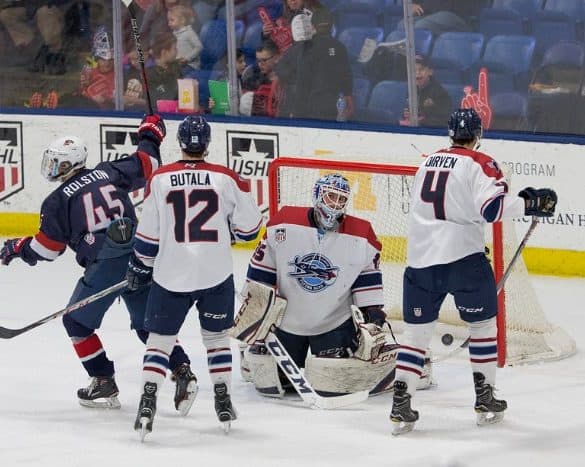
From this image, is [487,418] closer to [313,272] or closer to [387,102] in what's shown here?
[313,272]

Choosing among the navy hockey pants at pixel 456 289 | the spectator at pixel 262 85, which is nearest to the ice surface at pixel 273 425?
the navy hockey pants at pixel 456 289

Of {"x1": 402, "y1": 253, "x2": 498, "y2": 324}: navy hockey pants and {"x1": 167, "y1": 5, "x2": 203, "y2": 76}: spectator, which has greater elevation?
{"x1": 167, "y1": 5, "x2": 203, "y2": 76}: spectator

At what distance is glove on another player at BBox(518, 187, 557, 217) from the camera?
188 inches

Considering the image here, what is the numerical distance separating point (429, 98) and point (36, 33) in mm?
2671

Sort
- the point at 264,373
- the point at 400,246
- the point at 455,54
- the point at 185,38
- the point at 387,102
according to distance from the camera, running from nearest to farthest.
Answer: the point at 264,373 < the point at 400,246 < the point at 455,54 < the point at 387,102 < the point at 185,38

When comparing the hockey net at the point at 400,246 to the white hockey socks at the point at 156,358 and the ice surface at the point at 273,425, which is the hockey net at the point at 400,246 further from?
the white hockey socks at the point at 156,358

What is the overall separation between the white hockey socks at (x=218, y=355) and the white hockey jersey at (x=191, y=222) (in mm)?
203

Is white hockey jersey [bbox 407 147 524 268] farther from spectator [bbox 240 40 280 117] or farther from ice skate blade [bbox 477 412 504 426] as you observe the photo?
spectator [bbox 240 40 280 117]

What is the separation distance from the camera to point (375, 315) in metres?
5.20

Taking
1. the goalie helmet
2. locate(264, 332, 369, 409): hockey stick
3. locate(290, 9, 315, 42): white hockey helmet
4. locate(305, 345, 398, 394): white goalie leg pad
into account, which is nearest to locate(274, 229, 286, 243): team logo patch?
the goalie helmet

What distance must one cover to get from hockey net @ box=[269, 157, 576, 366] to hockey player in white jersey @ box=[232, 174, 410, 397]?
0.68 meters

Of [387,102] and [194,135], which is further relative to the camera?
[387,102]

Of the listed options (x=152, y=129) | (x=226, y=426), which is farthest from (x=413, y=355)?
(x=152, y=129)

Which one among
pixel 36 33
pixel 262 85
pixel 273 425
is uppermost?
pixel 36 33
